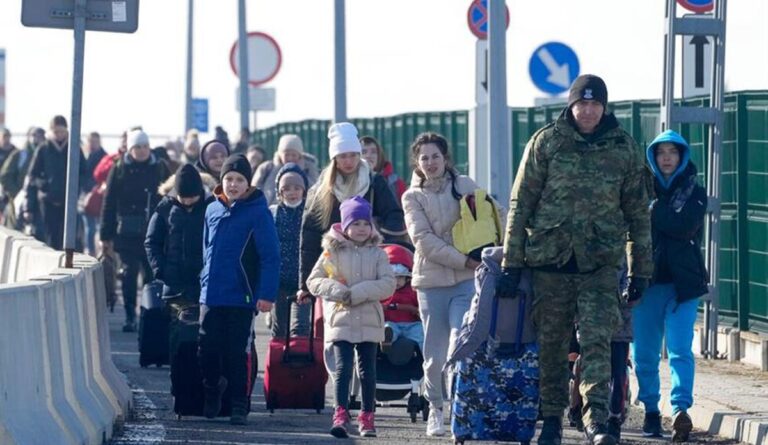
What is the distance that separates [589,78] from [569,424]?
9.58 feet

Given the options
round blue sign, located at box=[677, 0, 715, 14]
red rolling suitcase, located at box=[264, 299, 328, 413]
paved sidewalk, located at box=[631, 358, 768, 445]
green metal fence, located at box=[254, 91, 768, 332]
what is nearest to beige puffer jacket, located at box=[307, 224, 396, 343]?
red rolling suitcase, located at box=[264, 299, 328, 413]

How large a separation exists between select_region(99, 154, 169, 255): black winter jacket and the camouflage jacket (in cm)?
938

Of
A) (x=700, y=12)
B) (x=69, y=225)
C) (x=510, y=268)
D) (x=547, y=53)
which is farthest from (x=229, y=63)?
(x=510, y=268)

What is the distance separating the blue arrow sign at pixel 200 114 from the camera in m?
57.6

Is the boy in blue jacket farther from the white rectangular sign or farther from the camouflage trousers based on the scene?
the white rectangular sign

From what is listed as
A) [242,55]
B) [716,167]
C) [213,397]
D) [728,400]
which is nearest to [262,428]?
[213,397]

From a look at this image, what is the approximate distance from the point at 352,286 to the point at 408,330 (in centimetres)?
107

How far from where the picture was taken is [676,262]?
13.9m

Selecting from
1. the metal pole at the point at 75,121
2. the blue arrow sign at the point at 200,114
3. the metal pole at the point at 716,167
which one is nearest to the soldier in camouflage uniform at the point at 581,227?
the metal pole at the point at 75,121

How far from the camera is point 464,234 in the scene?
45.5 ft

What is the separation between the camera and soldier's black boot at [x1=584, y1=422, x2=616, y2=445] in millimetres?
12195

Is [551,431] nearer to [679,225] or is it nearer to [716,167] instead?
[679,225]

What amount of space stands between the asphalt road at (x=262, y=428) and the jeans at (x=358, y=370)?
0.76ft

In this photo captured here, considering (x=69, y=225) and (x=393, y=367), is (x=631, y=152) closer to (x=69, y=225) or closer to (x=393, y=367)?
(x=393, y=367)
